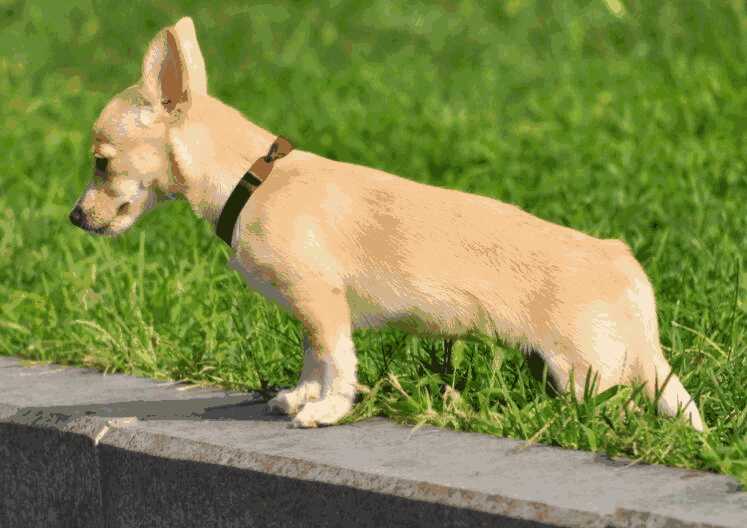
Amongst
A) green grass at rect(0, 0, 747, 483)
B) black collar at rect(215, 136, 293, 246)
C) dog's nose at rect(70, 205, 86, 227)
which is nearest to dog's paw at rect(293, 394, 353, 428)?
green grass at rect(0, 0, 747, 483)

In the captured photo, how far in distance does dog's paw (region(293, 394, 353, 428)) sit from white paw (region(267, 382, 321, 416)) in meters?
0.17

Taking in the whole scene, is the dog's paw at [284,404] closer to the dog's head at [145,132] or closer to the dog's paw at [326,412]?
the dog's paw at [326,412]

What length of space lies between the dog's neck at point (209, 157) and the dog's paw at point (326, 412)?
62cm

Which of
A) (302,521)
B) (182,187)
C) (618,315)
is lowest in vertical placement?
(302,521)

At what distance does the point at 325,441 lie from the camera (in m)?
4.60

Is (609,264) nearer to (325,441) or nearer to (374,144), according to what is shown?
(325,441)

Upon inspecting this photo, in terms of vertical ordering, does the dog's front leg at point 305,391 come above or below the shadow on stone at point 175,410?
above

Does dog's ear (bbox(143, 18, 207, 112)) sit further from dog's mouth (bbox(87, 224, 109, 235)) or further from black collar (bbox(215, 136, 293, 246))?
dog's mouth (bbox(87, 224, 109, 235))

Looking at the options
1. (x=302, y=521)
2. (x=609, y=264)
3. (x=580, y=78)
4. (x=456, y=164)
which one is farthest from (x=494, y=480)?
(x=580, y=78)

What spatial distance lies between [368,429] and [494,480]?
0.69m

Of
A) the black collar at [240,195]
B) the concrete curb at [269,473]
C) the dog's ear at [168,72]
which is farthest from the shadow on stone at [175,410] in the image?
the dog's ear at [168,72]

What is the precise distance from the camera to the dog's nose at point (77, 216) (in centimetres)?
511

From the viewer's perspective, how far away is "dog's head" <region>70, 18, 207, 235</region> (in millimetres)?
4938

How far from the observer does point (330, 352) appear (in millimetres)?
4734
